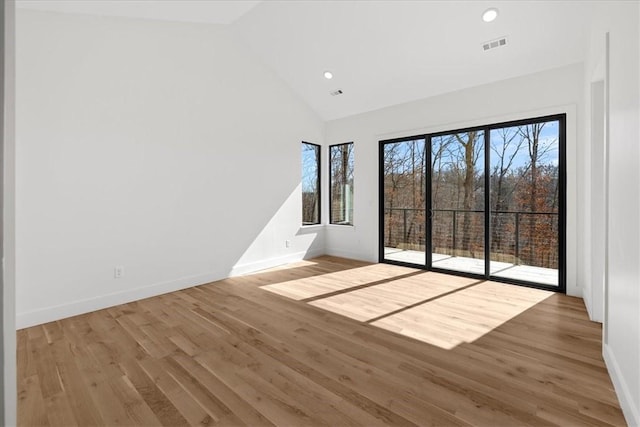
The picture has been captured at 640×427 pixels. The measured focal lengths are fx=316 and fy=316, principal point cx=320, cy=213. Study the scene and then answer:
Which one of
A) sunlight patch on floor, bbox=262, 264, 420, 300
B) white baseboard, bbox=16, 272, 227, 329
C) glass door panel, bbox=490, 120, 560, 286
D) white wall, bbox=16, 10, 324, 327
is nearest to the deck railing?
glass door panel, bbox=490, 120, 560, 286

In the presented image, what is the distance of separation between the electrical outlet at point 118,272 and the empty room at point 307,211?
0.04 meters

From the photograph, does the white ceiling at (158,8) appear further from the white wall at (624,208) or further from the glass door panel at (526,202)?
the glass door panel at (526,202)

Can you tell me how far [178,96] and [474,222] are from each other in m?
4.41

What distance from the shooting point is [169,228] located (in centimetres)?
404

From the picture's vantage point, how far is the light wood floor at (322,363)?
177 centimetres

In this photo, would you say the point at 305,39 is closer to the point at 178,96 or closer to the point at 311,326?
the point at 178,96

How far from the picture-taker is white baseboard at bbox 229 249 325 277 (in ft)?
15.9

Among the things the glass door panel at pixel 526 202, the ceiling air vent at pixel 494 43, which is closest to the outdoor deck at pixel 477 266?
the glass door panel at pixel 526 202

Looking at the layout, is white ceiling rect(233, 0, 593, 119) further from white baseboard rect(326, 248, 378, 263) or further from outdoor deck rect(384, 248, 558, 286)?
white baseboard rect(326, 248, 378, 263)

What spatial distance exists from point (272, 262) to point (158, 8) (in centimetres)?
375

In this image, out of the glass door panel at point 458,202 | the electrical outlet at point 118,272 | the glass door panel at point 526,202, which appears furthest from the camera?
the glass door panel at point 458,202

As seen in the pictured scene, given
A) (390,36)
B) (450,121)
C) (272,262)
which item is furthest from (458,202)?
(272,262)

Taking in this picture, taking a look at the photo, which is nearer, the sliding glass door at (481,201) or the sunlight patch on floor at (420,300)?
the sunlight patch on floor at (420,300)

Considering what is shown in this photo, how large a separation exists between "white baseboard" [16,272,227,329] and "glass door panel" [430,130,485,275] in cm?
350
